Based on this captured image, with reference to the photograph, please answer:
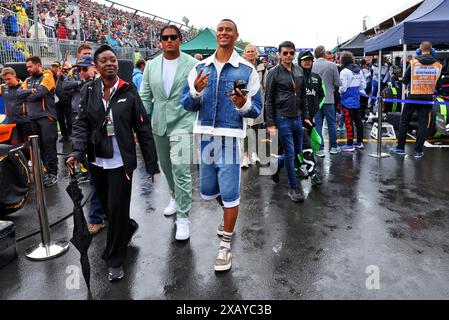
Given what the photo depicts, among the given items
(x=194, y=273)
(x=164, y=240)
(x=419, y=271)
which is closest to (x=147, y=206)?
(x=164, y=240)

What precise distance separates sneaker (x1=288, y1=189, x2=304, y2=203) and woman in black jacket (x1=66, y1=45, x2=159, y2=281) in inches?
98.8

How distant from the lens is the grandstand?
1053 centimetres

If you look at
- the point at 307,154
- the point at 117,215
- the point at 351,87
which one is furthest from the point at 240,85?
the point at 351,87

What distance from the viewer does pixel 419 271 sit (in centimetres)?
327

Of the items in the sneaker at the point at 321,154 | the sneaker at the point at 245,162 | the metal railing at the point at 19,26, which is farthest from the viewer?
the metal railing at the point at 19,26

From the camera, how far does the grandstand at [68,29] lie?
10531mm

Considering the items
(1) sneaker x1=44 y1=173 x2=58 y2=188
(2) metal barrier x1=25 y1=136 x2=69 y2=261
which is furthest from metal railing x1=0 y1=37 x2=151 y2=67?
(2) metal barrier x1=25 y1=136 x2=69 y2=261

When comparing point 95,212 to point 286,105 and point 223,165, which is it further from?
point 286,105

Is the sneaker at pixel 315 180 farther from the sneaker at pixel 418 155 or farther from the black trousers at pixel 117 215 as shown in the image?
the black trousers at pixel 117 215

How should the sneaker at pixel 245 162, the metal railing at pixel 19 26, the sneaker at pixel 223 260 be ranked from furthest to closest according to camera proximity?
1. the metal railing at pixel 19 26
2. the sneaker at pixel 245 162
3. the sneaker at pixel 223 260

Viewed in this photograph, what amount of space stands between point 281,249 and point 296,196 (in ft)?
4.77

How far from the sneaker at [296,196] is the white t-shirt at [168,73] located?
Result: 86.8 inches

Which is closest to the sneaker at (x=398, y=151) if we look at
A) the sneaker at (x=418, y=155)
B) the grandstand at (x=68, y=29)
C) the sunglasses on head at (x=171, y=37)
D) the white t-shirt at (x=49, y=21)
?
the sneaker at (x=418, y=155)

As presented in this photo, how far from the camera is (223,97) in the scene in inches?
130
